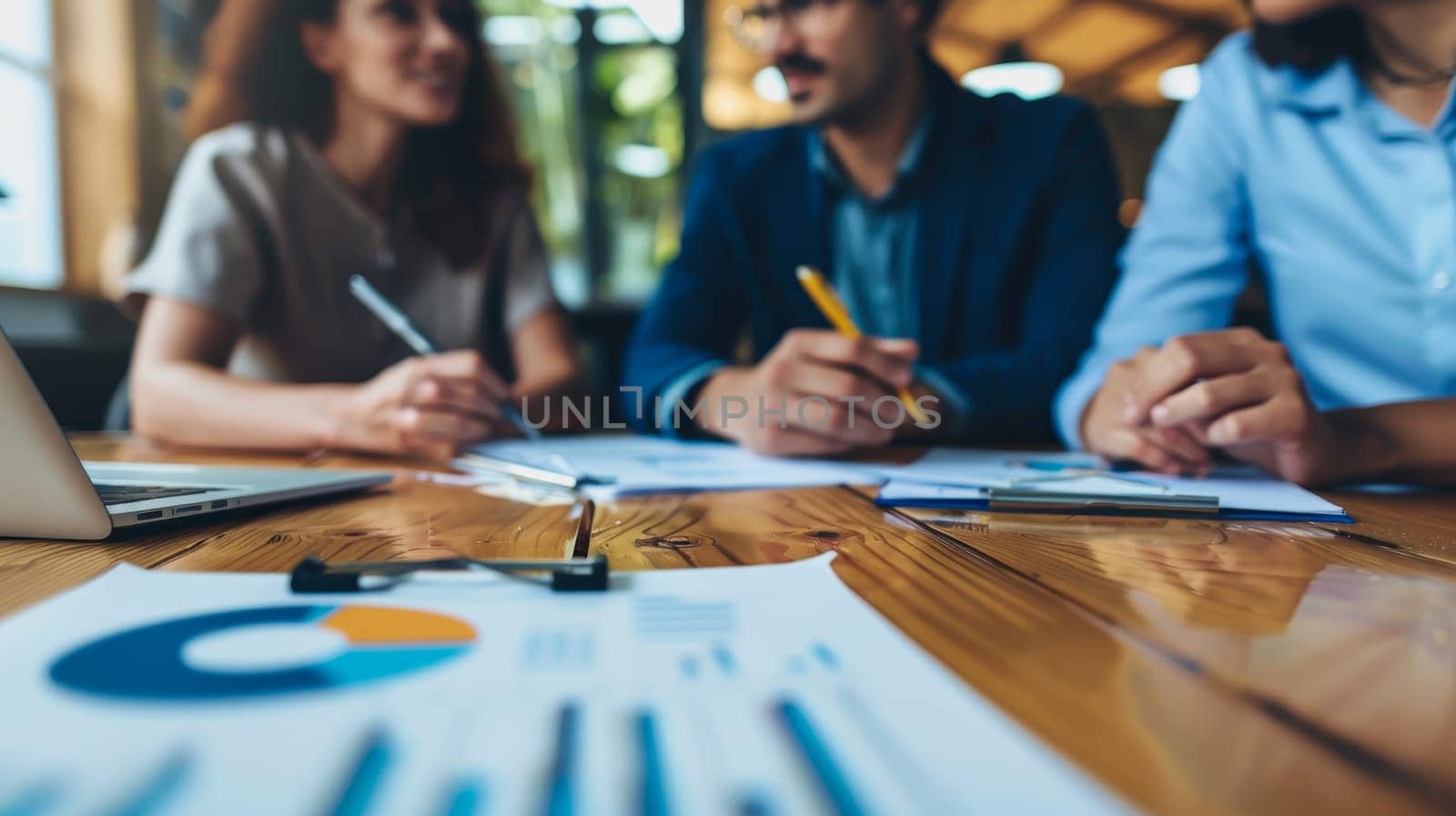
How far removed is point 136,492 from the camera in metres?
0.40

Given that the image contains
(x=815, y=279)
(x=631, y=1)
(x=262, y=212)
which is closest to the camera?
(x=815, y=279)

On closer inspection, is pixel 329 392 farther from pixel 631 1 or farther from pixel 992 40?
pixel 992 40

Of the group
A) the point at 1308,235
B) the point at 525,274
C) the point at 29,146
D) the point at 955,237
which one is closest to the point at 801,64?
the point at 955,237

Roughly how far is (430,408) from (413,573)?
43 cm

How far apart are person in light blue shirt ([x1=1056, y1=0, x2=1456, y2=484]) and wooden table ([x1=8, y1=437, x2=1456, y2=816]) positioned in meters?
0.11

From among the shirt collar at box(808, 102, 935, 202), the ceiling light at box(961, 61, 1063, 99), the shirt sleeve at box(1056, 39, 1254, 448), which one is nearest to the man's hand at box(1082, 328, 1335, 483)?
the shirt sleeve at box(1056, 39, 1254, 448)

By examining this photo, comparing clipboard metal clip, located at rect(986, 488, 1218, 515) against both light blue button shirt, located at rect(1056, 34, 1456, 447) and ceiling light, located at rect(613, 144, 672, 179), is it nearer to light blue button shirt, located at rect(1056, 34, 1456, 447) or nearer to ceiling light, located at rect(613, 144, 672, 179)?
light blue button shirt, located at rect(1056, 34, 1456, 447)

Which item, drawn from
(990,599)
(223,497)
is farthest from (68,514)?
(990,599)

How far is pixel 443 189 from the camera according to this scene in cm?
129

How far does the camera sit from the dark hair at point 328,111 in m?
1.25

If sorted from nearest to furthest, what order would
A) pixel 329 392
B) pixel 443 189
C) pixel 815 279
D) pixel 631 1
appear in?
pixel 815 279 → pixel 329 392 → pixel 443 189 → pixel 631 1

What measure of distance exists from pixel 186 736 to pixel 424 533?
0.68ft

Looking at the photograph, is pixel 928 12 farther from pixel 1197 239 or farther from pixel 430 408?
pixel 430 408

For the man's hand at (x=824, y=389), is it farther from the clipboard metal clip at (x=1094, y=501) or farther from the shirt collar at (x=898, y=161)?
the shirt collar at (x=898, y=161)
